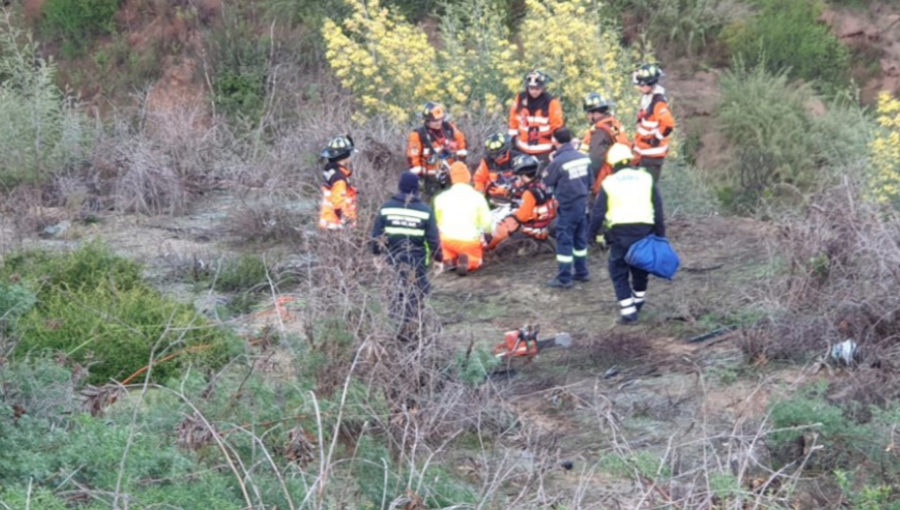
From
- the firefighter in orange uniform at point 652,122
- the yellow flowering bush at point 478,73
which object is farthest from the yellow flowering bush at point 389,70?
the firefighter in orange uniform at point 652,122

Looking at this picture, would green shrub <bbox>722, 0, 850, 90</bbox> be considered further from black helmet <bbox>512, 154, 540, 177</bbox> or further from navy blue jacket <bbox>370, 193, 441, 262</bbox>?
navy blue jacket <bbox>370, 193, 441, 262</bbox>

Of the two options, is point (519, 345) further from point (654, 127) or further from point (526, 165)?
point (654, 127)

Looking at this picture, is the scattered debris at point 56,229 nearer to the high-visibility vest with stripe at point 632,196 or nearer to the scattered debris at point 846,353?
the high-visibility vest with stripe at point 632,196

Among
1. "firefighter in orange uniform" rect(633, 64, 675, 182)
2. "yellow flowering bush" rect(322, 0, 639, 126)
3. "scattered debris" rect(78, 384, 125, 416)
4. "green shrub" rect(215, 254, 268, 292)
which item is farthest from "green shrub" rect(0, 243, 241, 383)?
"yellow flowering bush" rect(322, 0, 639, 126)

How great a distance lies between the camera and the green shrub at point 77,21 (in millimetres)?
29344

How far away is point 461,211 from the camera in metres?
12.6

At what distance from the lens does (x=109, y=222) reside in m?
16.7

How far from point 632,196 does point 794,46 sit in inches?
644

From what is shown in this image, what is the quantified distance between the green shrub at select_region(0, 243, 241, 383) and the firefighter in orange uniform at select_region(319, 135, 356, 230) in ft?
5.32

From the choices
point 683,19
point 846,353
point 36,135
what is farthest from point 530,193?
point 683,19

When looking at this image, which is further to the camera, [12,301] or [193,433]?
[12,301]

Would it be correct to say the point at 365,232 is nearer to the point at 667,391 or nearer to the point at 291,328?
the point at 291,328

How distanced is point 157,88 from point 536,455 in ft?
67.8

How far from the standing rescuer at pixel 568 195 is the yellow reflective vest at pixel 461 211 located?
693 mm
